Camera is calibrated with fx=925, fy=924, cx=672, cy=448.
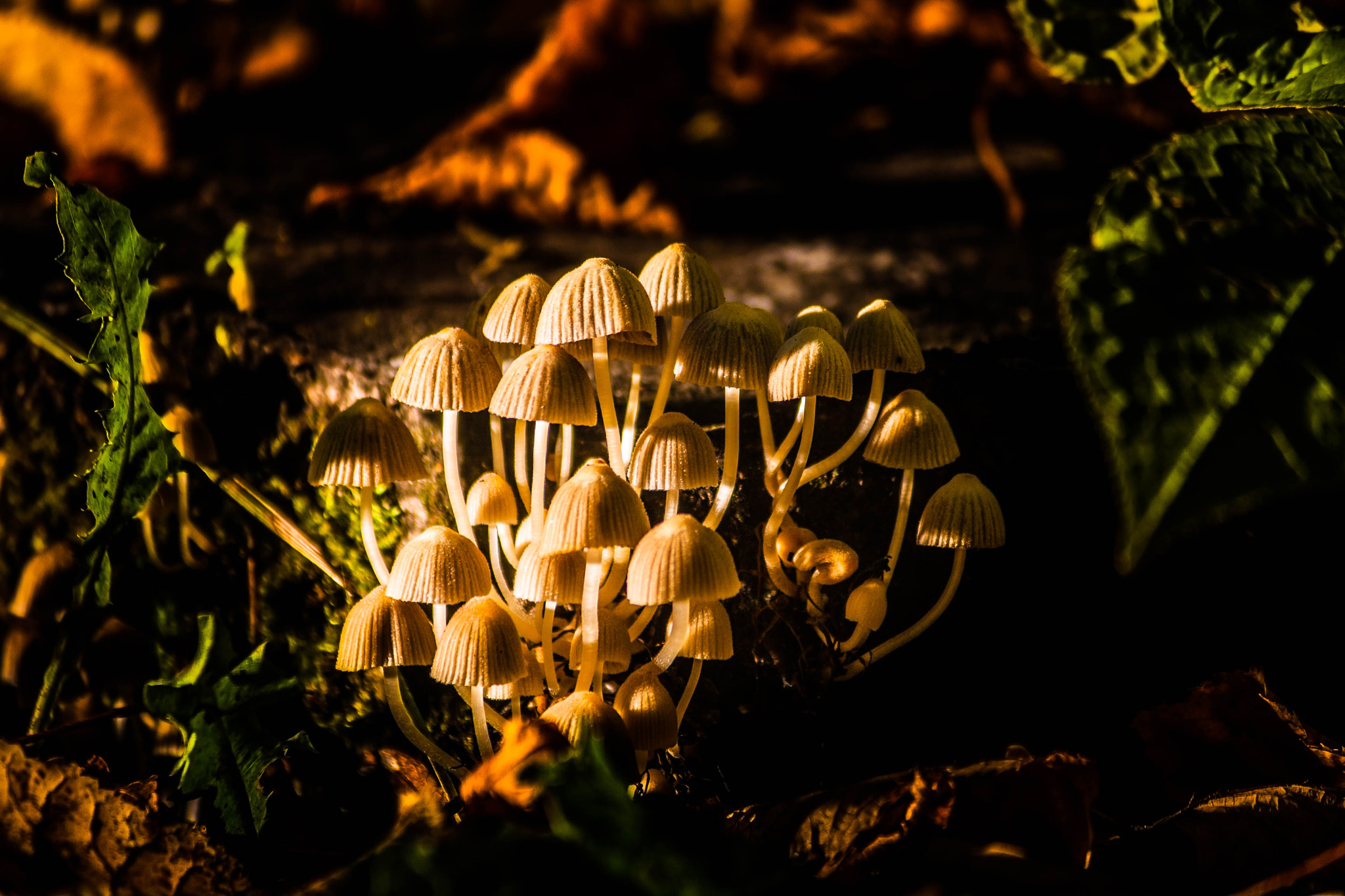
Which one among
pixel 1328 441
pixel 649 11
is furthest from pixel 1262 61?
pixel 649 11

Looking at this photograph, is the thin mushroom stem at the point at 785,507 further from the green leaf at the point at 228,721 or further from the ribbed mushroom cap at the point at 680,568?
the green leaf at the point at 228,721

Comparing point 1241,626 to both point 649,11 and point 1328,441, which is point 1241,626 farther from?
point 649,11

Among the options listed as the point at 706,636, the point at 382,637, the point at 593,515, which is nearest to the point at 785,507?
the point at 706,636

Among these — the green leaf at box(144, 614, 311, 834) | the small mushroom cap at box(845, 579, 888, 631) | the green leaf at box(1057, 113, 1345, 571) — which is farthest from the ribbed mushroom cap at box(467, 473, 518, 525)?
the green leaf at box(1057, 113, 1345, 571)

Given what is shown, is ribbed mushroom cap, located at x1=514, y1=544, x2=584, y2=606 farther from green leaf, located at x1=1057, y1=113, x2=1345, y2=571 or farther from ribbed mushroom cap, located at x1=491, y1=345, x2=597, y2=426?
green leaf, located at x1=1057, y1=113, x2=1345, y2=571

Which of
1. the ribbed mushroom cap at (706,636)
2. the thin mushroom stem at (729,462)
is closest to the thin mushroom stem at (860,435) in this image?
the thin mushroom stem at (729,462)

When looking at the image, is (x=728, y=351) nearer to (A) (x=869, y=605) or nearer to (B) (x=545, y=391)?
(B) (x=545, y=391)
